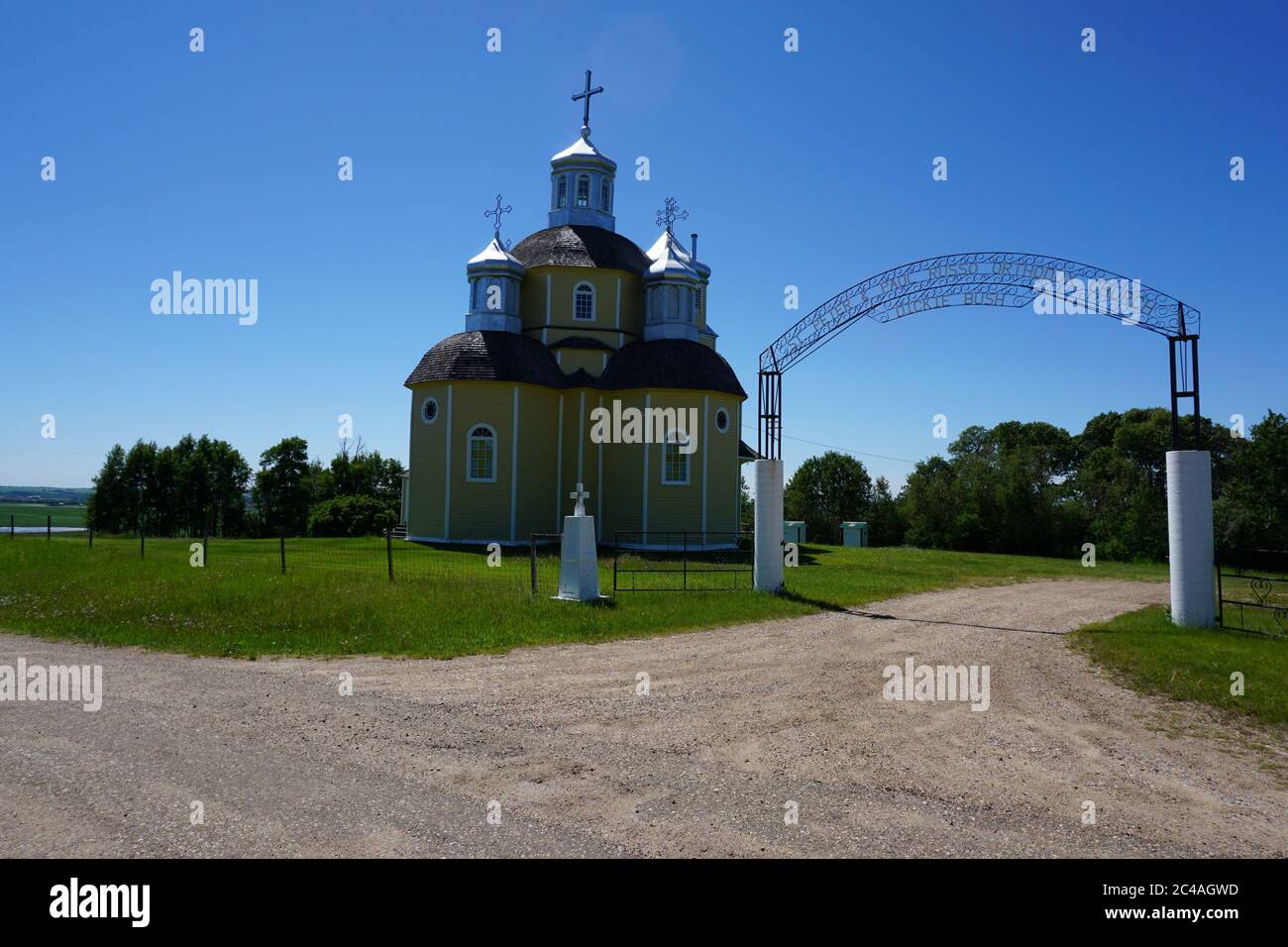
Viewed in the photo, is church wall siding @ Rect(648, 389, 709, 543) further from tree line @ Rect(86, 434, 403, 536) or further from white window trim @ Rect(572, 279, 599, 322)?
tree line @ Rect(86, 434, 403, 536)

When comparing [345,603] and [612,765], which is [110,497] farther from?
[612,765]

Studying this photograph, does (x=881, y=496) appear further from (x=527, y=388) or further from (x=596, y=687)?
(x=596, y=687)

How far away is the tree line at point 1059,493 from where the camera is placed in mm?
32812

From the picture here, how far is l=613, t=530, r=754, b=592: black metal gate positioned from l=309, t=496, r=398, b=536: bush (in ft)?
53.1

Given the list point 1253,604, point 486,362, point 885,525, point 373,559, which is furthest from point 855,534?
point 1253,604

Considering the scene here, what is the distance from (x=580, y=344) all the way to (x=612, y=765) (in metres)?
22.6

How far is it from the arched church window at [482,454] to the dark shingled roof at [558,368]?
5.57 ft

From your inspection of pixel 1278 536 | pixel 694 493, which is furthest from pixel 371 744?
pixel 1278 536

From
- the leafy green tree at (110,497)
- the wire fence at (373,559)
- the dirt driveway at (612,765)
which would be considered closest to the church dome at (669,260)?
the wire fence at (373,559)

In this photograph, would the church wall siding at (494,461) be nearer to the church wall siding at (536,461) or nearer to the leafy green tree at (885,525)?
the church wall siding at (536,461)

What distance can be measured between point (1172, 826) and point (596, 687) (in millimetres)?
5190

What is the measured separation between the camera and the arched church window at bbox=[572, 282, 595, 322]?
28.3 m

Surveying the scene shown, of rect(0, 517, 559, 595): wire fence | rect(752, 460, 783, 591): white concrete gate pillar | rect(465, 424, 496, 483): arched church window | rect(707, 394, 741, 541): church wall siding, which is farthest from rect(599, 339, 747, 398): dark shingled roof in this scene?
rect(752, 460, 783, 591): white concrete gate pillar

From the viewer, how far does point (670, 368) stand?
26.1 meters
